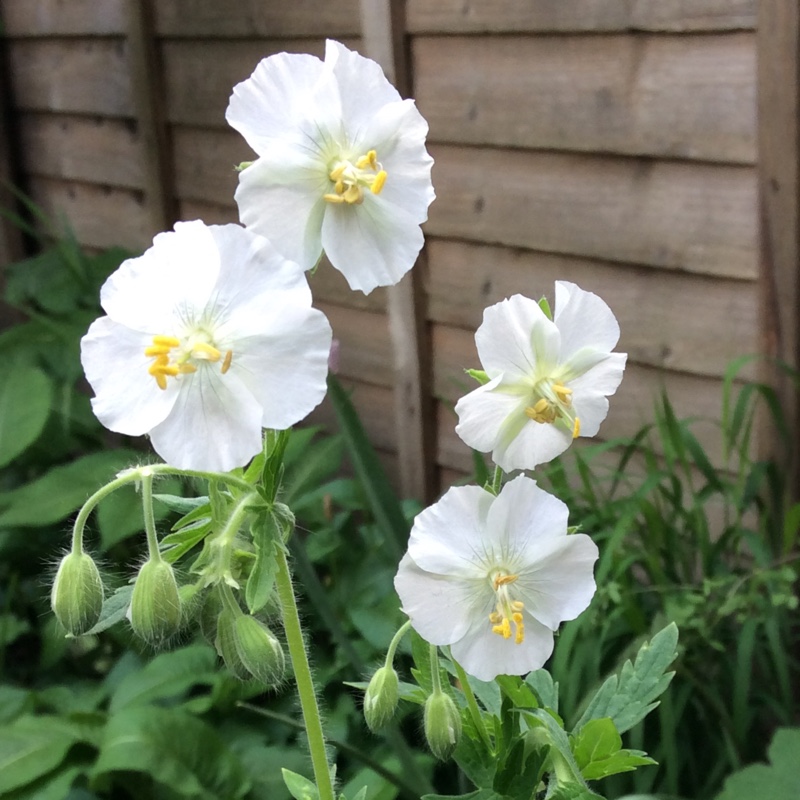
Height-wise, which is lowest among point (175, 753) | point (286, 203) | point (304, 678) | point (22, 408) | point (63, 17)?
point (175, 753)

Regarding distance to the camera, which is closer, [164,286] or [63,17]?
[164,286]

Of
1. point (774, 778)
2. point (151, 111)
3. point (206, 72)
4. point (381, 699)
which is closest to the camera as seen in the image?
point (381, 699)

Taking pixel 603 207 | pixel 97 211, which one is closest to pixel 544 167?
pixel 603 207

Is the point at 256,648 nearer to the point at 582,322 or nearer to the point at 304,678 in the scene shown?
the point at 304,678

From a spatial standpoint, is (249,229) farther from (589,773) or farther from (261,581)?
(589,773)

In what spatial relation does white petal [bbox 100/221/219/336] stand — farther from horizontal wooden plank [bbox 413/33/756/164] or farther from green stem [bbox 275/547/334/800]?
horizontal wooden plank [bbox 413/33/756/164]

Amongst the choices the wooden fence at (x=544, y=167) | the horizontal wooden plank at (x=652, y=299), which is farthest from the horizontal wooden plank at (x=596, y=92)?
the horizontal wooden plank at (x=652, y=299)
